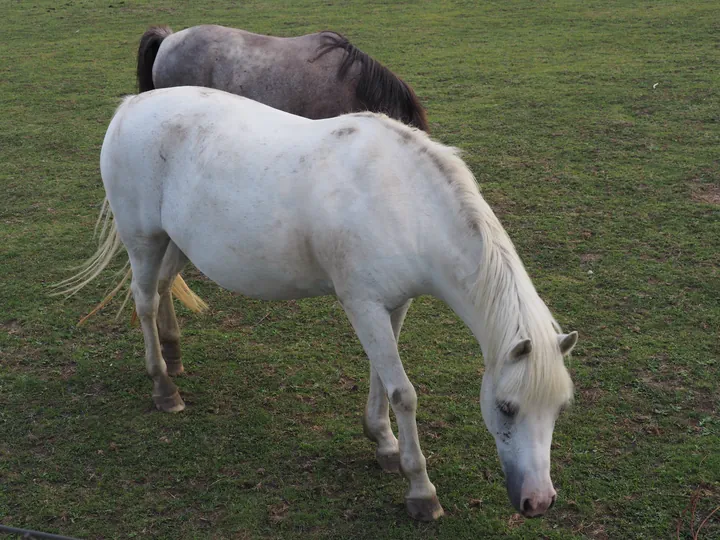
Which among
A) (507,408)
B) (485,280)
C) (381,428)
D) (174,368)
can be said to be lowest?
(174,368)

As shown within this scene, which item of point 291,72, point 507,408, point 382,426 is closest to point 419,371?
point 382,426

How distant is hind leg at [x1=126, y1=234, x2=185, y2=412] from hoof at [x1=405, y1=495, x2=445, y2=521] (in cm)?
144

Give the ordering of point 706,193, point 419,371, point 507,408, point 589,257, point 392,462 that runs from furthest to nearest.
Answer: point 706,193
point 589,257
point 419,371
point 392,462
point 507,408

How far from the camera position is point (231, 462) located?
3.38 meters

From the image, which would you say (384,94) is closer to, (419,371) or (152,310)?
(419,371)

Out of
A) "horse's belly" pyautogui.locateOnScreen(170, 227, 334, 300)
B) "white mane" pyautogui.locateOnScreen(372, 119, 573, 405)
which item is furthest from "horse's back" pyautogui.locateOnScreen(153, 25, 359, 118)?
"white mane" pyautogui.locateOnScreen(372, 119, 573, 405)

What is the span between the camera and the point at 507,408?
249 centimetres

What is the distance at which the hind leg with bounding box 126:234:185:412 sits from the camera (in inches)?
144

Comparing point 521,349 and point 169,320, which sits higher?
point 521,349

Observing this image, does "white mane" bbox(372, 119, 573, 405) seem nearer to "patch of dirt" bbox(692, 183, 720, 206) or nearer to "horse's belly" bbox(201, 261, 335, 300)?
"horse's belly" bbox(201, 261, 335, 300)

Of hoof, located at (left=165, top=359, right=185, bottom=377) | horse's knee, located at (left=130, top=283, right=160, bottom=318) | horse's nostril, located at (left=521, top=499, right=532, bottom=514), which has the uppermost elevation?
horse's nostril, located at (left=521, top=499, right=532, bottom=514)

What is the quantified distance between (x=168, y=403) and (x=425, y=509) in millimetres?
1549

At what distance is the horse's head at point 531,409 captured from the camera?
2406mm

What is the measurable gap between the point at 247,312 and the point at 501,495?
7.25 feet
